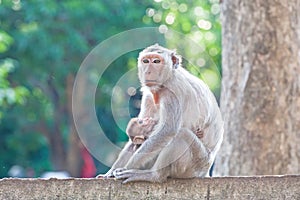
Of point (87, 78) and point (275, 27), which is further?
point (87, 78)

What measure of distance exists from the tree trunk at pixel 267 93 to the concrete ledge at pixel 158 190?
368cm

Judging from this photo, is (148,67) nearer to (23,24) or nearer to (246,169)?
(246,169)

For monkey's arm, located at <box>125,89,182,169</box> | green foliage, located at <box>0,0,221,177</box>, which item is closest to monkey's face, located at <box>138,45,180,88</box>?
monkey's arm, located at <box>125,89,182,169</box>

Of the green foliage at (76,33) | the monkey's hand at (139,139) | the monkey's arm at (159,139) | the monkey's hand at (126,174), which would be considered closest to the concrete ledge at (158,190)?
the monkey's hand at (126,174)

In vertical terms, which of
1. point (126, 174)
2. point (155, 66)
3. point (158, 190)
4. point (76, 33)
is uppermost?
point (76, 33)

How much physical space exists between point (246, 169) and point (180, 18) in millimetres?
8552

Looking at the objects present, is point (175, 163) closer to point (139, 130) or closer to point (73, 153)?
point (139, 130)

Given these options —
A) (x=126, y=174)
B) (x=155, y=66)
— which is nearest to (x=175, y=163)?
(x=126, y=174)

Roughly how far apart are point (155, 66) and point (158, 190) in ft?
3.50

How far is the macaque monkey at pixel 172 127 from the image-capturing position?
6.28m

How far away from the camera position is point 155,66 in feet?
22.0

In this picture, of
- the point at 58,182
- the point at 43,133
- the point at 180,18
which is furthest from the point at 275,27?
the point at 43,133

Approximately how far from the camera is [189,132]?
6.39 m

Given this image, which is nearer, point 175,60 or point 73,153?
point 175,60
